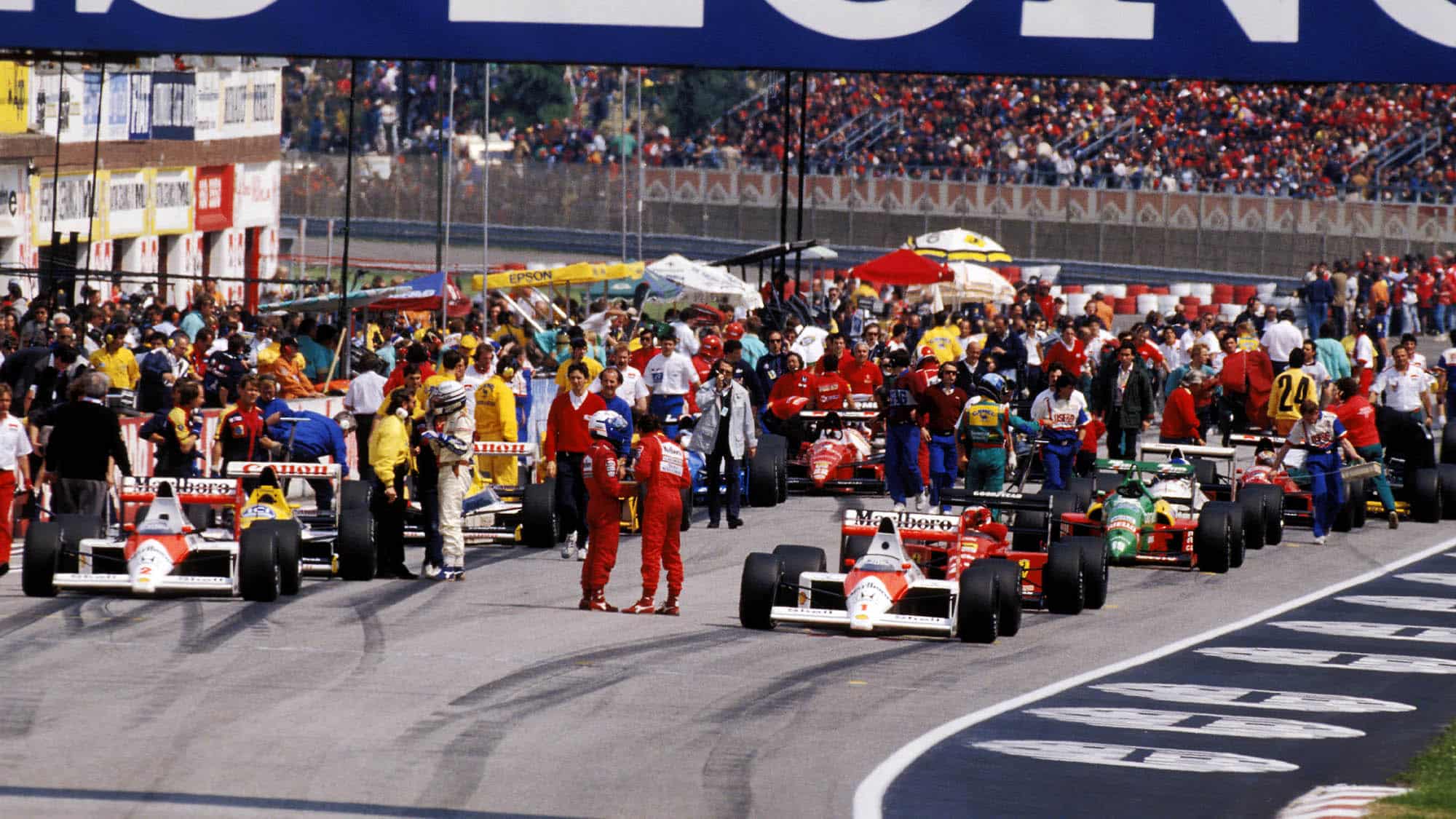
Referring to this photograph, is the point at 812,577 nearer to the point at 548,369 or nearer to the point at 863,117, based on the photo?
the point at 548,369

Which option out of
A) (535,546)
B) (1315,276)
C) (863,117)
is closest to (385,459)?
(535,546)

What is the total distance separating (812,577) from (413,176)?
45702mm

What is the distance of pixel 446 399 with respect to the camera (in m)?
17.1

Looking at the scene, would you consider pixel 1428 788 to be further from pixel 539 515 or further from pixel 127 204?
pixel 127 204

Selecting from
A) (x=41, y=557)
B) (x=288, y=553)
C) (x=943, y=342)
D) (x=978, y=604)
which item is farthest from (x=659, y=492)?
(x=943, y=342)

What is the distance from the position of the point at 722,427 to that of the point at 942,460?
8.07 feet

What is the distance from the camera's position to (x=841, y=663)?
14.6 metres

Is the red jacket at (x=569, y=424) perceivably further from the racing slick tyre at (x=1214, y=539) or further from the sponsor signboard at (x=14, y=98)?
the sponsor signboard at (x=14, y=98)

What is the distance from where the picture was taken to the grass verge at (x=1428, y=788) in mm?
10664

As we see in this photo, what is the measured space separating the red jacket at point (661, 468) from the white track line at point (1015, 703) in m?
3.16

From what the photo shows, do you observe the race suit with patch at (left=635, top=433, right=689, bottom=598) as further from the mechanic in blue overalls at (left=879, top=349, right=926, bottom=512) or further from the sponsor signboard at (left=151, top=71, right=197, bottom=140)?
the sponsor signboard at (left=151, top=71, right=197, bottom=140)

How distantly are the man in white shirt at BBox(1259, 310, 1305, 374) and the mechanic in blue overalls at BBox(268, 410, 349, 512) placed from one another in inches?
614

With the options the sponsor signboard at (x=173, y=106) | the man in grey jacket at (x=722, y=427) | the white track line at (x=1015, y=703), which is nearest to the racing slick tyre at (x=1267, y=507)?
the white track line at (x=1015, y=703)

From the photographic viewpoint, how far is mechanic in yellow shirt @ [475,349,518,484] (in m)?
20.8
